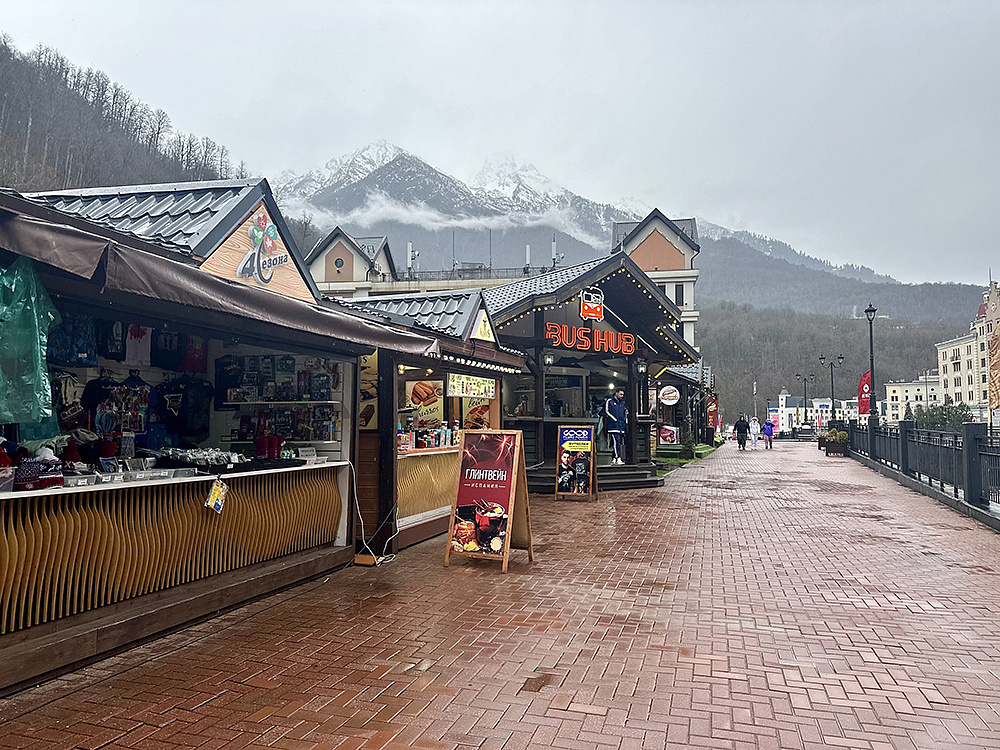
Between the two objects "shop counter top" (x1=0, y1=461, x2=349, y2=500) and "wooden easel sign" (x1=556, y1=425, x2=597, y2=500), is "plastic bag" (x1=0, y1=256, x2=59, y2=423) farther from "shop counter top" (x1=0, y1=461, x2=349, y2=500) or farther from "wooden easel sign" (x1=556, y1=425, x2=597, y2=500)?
"wooden easel sign" (x1=556, y1=425, x2=597, y2=500)

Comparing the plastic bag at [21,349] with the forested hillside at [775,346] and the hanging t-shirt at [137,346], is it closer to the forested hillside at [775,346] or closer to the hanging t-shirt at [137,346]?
the hanging t-shirt at [137,346]

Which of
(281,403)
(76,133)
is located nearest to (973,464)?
(281,403)

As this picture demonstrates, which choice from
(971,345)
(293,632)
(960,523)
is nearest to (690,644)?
(293,632)

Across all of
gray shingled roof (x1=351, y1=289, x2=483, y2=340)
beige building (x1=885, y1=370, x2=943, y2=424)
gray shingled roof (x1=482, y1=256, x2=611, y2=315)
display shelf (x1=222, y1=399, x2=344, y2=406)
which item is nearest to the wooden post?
display shelf (x1=222, y1=399, x2=344, y2=406)

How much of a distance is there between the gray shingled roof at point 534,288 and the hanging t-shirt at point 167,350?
24.4ft

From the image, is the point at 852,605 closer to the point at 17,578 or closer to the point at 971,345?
the point at 17,578

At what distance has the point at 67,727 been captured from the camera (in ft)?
11.2

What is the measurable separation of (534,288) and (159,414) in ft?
31.0

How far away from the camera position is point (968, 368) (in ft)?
303

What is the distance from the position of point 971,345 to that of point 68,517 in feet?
354

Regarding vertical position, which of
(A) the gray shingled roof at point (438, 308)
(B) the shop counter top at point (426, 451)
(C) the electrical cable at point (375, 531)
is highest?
(A) the gray shingled roof at point (438, 308)

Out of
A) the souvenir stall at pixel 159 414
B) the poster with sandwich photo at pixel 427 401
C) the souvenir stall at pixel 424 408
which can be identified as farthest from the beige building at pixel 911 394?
the souvenir stall at pixel 159 414

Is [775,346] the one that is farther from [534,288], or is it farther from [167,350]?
[167,350]

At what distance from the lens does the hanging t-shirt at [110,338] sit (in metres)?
5.77
